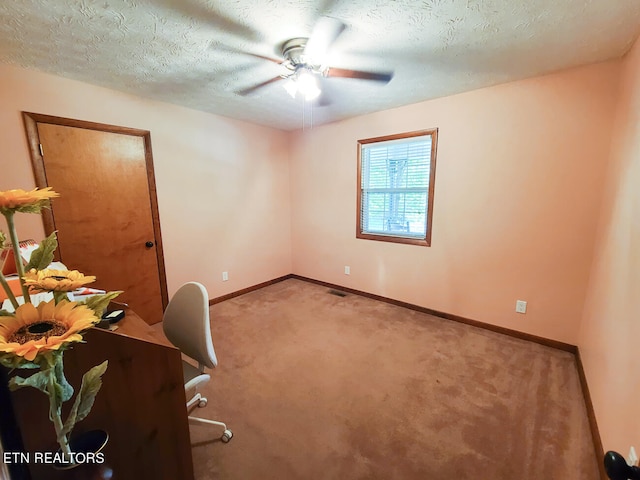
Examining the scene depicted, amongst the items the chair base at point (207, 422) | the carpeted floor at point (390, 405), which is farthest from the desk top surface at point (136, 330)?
the carpeted floor at point (390, 405)

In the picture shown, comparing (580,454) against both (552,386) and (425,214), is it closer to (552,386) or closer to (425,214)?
(552,386)

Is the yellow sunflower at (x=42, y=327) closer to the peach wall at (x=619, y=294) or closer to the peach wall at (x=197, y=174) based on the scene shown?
the peach wall at (x=619, y=294)

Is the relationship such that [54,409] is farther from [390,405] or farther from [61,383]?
[390,405]

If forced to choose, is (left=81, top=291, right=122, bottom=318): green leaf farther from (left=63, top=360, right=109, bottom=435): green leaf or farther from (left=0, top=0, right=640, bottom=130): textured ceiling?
(left=0, top=0, right=640, bottom=130): textured ceiling

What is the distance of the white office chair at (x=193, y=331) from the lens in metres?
1.44

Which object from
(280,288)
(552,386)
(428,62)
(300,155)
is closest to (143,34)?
(428,62)

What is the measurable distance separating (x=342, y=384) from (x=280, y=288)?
2.23m

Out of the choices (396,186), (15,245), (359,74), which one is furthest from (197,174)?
(15,245)

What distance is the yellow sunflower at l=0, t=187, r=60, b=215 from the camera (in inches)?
23.3

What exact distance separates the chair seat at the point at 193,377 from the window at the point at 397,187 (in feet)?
8.28

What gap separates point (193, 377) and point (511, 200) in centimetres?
288

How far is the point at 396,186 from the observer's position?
3.31m

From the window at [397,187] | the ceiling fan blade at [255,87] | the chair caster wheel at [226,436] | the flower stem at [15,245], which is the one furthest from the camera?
the window at [397,187]

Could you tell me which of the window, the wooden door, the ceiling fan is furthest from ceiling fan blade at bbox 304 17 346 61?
the wooden door
